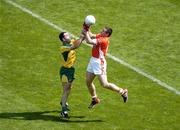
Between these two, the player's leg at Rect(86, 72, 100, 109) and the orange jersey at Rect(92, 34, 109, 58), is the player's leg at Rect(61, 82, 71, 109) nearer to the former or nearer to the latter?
the player's leg at Rect(86, 72, 100, 109)

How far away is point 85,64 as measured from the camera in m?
20.2

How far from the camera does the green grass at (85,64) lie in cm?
1684

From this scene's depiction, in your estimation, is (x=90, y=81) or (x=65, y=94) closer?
(x=65, y=94)

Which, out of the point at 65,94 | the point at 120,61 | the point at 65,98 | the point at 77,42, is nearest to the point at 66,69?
the point at 65,94

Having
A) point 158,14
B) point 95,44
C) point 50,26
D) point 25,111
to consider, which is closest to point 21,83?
point 25,111

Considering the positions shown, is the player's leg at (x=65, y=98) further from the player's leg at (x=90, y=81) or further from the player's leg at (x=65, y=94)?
the player's leg at (x=90, y=81)

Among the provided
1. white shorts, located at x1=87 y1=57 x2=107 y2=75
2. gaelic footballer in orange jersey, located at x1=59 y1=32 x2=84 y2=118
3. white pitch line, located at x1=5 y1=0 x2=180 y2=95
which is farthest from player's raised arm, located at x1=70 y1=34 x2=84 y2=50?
white pitch line, located at x1=5 y1=0 x2=180 y2=95

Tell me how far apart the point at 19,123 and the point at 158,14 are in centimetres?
936

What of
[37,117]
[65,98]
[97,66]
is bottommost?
[37,117]

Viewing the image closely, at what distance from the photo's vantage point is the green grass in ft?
55.3

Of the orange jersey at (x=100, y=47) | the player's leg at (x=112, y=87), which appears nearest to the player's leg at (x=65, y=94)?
the player's leg at (x=112, y=87)

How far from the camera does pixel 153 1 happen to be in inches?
973

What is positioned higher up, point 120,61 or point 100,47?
point 100,47

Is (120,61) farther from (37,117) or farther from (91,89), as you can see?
(37,117)
